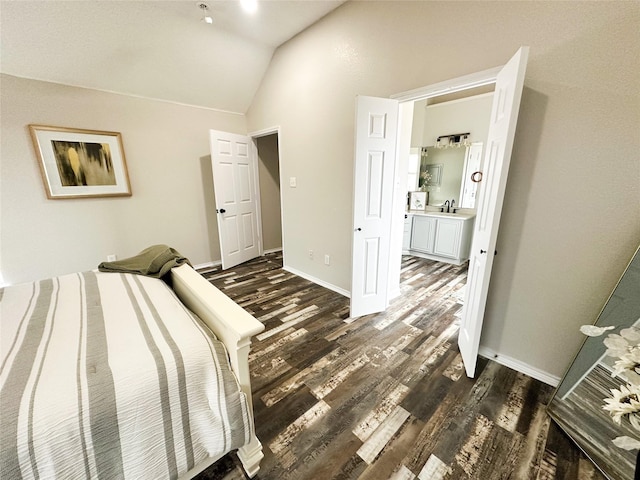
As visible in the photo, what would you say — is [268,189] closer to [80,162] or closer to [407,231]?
[80,162]

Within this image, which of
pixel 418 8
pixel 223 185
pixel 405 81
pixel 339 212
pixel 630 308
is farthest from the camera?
pixel 223 185

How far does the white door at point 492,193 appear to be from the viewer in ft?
4.16

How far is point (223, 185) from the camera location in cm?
352

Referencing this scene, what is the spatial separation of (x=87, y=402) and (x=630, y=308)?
2290 millimetres

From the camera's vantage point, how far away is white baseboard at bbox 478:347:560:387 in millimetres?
1634

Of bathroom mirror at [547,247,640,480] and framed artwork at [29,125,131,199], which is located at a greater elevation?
framed artwork at [29,125,131,199]

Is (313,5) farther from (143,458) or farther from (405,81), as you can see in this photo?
(143,458)

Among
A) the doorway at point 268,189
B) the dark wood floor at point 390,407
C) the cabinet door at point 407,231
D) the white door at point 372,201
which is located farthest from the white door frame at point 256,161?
the cabinet door at point 407,231

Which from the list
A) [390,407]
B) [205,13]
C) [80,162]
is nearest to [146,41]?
[205,13]

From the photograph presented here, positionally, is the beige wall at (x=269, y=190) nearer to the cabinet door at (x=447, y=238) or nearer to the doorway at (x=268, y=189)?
the doorway at (x=268, y=189)

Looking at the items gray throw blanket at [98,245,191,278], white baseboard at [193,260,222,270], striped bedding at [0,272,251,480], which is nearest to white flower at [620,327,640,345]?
striped bedding at [0,272,251,480]

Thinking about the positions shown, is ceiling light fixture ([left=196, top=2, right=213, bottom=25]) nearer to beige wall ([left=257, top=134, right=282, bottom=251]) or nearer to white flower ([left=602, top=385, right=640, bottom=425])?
beige wall ([left=257, top=134, right=282, bottom=251])

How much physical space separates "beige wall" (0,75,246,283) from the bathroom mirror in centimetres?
406

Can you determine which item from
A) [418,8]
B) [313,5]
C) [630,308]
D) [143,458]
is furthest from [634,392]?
[313,5]
